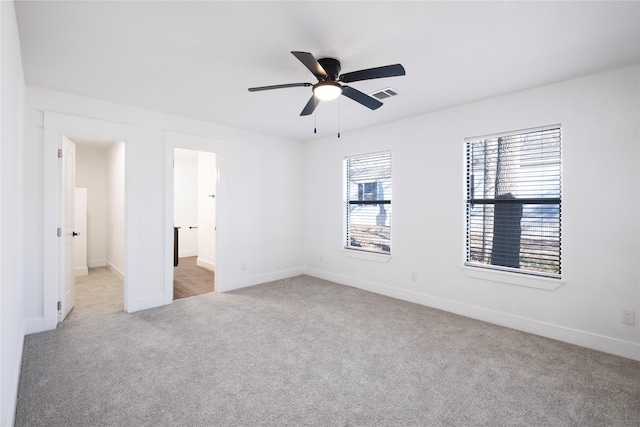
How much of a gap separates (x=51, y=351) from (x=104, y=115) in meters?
2.54

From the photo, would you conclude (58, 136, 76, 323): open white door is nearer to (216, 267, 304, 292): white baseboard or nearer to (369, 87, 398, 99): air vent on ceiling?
(216, 267, 304, 292): white baseboard

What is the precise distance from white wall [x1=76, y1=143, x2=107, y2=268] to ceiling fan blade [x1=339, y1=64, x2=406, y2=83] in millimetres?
6173

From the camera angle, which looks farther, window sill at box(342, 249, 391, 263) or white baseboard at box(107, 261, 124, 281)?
white baseboard at box(107, 261, 124, 281)

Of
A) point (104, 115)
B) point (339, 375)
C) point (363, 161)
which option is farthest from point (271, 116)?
point (339, 375)

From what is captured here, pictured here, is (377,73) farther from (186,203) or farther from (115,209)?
(186,203)

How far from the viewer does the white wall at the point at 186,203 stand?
298 inches

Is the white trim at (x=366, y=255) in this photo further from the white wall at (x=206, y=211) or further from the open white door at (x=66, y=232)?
the open white door at (x=66, y=232)

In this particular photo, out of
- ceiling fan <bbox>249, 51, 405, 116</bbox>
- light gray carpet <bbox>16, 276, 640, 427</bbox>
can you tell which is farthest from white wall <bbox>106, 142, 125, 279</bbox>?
ceiling fan <bbox>249, 51, 405, 116</bbox>

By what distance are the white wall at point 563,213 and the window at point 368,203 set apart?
0.23 m

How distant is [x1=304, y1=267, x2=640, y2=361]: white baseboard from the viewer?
277 cm

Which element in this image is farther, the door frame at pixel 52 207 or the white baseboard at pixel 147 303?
the white baseboard at pixel 147 303

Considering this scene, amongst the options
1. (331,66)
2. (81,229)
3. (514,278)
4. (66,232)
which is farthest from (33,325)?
(514,278)

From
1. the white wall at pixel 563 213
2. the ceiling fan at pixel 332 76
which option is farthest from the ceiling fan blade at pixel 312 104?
the white wall at pixel 563 213

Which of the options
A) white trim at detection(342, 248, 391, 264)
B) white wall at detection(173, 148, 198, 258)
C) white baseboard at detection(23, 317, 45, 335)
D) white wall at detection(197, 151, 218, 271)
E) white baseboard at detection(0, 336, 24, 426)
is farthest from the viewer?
white wall at detection(173, 148, 198, 258)
